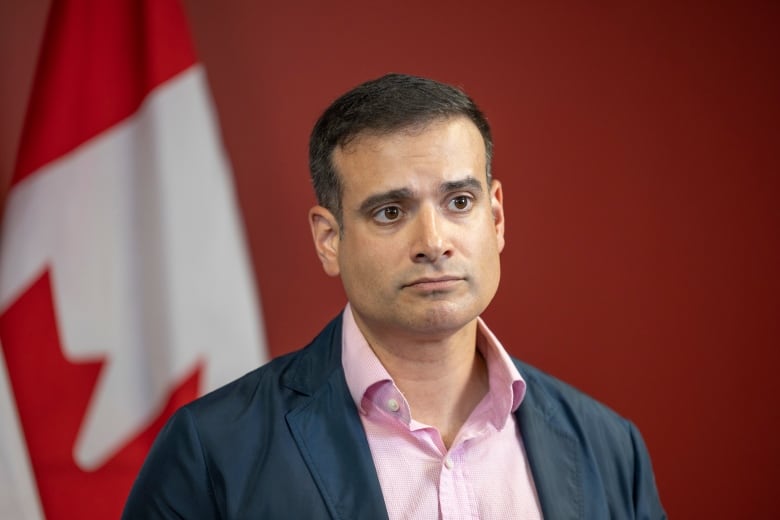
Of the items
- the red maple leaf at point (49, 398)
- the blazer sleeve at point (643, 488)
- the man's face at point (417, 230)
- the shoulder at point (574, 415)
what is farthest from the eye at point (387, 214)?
the red maple leaf at point (49, 398)

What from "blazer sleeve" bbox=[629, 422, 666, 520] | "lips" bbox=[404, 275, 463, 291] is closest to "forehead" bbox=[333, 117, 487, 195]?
"lips" bbox=[404, 275, 463, 291]

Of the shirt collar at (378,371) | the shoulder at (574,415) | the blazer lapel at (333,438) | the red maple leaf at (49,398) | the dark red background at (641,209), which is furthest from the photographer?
the dark red background at (641,209)

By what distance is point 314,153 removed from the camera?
1.71 metres

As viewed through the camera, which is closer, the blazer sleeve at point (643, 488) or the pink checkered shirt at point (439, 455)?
the pink checkered shirt at point (439, 455)

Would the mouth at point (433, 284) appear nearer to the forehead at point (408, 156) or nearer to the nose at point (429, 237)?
the nose at point (429, 237)

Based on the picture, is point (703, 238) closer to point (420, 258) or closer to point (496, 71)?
point (496, 71)

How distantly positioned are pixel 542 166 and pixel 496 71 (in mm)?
272

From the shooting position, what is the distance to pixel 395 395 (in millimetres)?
1601

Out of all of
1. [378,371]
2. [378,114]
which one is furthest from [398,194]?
[378,371]

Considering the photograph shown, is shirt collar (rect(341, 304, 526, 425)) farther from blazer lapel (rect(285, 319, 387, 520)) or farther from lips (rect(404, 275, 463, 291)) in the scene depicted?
lips (rect(404, 275, 463, 291))

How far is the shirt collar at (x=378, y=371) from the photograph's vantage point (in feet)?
5.29

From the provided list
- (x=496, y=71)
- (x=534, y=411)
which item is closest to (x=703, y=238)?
(x=496, y=71)

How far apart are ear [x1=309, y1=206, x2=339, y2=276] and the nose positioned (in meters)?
0.19

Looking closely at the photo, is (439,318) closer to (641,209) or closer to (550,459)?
(550,459)
